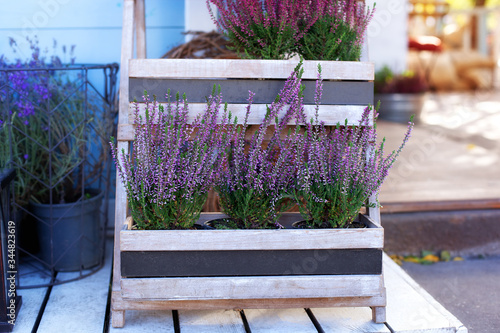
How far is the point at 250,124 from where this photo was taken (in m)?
1.90

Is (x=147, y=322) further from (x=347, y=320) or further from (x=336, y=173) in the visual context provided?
(x=336, y=173)

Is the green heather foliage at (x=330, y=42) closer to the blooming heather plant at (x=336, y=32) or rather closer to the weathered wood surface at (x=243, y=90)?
the blooming heather plant at (x=336, y=32)

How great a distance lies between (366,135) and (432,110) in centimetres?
539

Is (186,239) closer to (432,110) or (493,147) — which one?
(493,147)

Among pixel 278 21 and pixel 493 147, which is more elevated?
pixel 278 21

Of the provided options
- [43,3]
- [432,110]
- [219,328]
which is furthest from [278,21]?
[432,110]

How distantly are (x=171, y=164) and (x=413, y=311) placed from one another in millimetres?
972

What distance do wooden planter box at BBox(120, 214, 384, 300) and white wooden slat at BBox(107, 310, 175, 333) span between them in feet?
0.48

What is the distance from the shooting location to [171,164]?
66.5 inches

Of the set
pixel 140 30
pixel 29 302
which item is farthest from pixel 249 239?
pixel 140 30

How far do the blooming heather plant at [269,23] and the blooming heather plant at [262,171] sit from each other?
0.49 feet

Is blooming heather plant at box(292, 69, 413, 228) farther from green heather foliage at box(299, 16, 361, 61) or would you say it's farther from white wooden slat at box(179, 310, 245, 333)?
white wooden slat at box(179, 310, 245, 333)

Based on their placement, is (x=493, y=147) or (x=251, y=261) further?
(x=493, y=147)

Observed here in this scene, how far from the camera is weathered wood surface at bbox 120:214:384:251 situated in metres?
1.68
